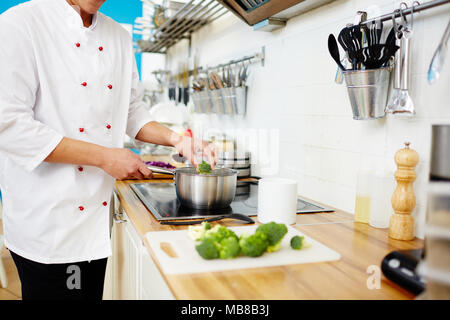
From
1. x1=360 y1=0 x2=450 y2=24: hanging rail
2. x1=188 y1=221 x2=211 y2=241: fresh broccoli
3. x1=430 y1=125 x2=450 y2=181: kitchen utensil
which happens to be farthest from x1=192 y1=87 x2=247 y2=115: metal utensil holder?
x1=430 y1=125 x2=450 y2=181: kitchen utensil

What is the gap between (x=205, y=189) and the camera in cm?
115

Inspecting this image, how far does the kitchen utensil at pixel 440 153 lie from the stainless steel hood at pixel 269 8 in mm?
937

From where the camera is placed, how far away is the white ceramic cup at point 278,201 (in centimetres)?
102

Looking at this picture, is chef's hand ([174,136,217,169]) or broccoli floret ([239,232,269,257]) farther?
chef's hand ([174,136,217,169])

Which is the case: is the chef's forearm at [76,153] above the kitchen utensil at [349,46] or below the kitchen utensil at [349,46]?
below

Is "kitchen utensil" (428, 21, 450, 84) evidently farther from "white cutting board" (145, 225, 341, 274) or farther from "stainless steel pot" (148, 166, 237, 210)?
"stainless steel pot" (148, 166, 237, 210)

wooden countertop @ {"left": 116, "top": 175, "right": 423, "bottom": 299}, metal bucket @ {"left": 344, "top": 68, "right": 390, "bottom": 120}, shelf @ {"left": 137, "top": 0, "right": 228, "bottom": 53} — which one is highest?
shelf @ {"left": 137, "top": 0, "right": 228, "bottom": 53}

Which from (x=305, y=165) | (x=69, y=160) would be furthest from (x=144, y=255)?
(x=305, y=165)

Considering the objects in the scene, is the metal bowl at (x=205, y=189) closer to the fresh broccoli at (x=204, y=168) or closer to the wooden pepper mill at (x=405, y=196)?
the fresh broccoli at (x=204, y=168)

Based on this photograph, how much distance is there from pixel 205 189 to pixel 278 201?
236 mm

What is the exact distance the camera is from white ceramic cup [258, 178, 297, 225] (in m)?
1.02

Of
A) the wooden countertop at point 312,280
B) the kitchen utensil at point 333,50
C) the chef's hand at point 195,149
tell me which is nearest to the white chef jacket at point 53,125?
the chef's hand at point 195,149

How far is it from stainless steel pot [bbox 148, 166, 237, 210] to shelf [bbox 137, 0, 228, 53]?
1260mm

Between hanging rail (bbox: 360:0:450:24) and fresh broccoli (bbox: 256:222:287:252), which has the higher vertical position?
hanging rail (bbox: 360:0:450:24)
